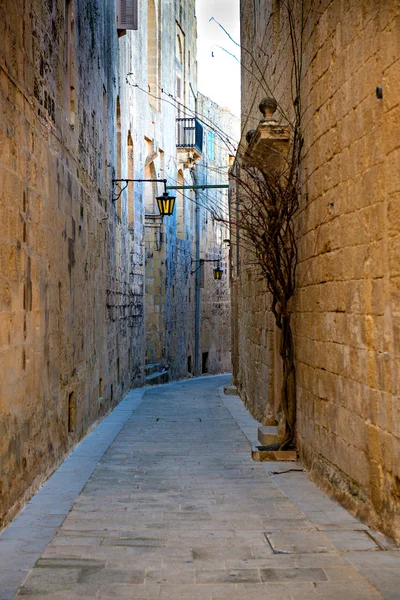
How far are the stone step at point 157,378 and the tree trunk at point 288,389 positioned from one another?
37.7 ft

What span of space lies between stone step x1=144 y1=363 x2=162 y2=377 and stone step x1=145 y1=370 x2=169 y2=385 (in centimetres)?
9

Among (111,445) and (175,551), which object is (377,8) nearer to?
(175,551)

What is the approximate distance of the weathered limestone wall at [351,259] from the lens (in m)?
4.27

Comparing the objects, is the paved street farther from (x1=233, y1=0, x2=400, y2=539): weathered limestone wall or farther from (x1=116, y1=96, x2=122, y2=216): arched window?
(x1=116, y1=96, x2=122, y2=216): arched window

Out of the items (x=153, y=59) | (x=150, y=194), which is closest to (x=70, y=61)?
(x=150, y=194)

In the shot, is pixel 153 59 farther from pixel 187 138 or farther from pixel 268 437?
pixel 268 437

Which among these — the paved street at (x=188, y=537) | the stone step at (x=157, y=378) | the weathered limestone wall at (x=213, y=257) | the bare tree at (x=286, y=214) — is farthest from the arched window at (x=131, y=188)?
the weathered limestone wall at (x=213, y=257)

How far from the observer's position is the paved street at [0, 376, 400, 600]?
352 centimetres

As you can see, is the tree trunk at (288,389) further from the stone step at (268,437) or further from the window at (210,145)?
the window at (210,145)

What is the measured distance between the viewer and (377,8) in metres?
4.38

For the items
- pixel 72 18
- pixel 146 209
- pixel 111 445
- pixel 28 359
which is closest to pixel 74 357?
pixel 111 445

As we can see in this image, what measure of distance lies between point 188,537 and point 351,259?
2.13 meters

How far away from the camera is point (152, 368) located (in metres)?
19.7

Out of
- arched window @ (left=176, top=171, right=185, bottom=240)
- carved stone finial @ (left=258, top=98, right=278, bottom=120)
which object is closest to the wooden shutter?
carved stone finial @ (left=258, top=98, right=278, bottom=120)
